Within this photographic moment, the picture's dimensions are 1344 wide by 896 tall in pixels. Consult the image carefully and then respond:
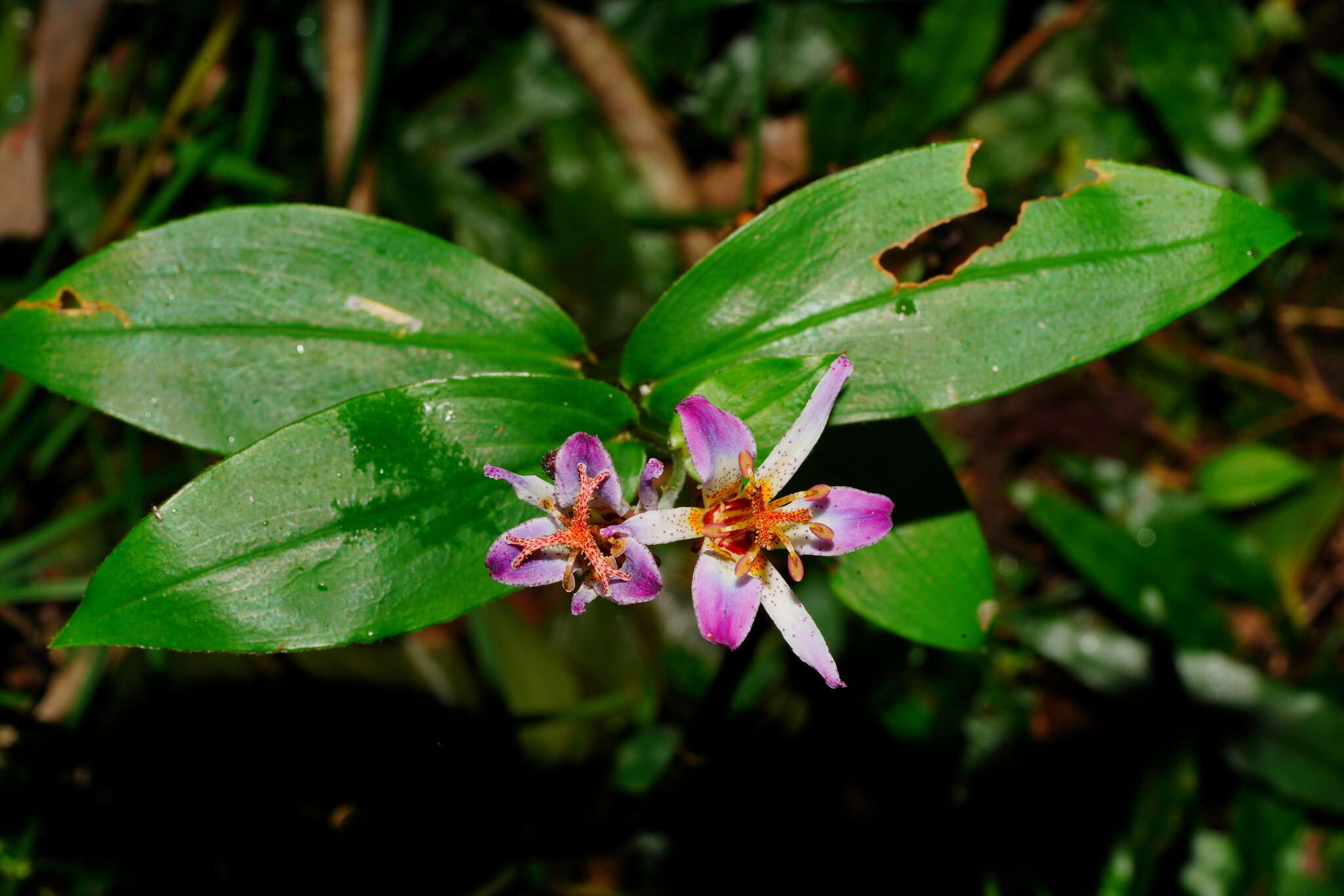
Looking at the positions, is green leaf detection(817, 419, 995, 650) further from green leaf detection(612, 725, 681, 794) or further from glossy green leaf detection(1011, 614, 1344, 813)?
glossy green leaf detection(1011, 614, 1344, 813)

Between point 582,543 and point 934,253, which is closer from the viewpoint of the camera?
point 582,543

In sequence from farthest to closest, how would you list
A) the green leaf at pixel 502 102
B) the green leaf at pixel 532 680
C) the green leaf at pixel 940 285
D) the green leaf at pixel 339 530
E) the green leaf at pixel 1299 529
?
the green leaf at pixel 502 102
the green leaf at pixel 1299 529
the green leaf at pixel 532 680
the green leaf at pixel 940 285
the green leaf at pixel 339 530

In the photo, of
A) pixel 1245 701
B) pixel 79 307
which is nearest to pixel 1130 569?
pixel 1245 701

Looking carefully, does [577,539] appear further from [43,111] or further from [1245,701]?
[43,111]

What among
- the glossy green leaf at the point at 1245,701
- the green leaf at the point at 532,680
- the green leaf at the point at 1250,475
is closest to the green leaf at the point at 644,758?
the green leaf at the point at 532,680

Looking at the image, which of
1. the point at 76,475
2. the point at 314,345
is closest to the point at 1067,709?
the point at 314,345

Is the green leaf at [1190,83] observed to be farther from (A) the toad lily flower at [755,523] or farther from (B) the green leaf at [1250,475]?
(A) the toad lily flower at [755,523]

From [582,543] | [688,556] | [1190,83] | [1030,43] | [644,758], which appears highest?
[582,543]
